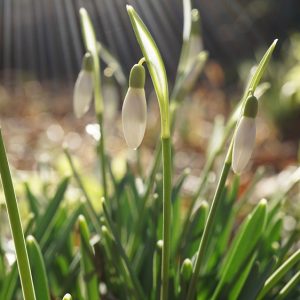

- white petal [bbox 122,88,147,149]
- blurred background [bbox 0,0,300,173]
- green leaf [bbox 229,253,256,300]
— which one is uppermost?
white petal [bbox 122,88,147,149]

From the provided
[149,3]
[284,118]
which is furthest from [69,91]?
[284,118]

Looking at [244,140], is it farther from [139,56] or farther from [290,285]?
[139,56]

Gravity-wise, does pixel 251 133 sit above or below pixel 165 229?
above

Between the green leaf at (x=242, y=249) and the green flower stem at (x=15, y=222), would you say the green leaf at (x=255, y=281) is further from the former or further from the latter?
the green flower stem at (x=15, y=222)

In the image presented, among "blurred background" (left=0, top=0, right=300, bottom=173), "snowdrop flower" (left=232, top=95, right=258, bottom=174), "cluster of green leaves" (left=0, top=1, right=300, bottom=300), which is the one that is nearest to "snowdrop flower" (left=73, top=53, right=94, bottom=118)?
"cluster of green leaves" (left=0, top=1, right=300, bottom=300)

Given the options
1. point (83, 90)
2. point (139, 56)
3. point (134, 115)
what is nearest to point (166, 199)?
point (134, 115)

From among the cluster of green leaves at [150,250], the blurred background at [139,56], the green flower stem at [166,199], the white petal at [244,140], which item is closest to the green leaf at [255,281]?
the cluster of green leaves at [150,250]

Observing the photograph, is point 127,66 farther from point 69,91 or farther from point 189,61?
point 189,61

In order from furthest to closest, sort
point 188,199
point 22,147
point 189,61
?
point 22,147
point 188,199
point 189,61

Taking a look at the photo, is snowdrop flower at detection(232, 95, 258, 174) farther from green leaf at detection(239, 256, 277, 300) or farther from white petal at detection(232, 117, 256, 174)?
green leaf at detection(239, 256, 277, 300)
